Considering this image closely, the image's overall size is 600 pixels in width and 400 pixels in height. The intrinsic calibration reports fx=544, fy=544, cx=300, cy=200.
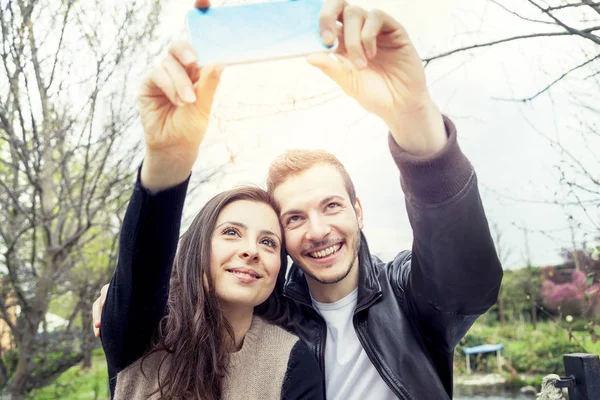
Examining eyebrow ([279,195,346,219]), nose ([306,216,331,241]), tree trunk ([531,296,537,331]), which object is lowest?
nose ([306,216,331,241])

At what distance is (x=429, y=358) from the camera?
1.66 m

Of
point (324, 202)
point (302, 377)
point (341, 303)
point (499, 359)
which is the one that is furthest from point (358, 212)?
point (499, 359)

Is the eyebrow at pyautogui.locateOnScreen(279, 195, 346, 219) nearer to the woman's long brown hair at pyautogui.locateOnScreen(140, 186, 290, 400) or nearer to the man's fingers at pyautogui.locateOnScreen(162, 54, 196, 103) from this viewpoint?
the woman's long brown hair at pyautogui.locateOnScreen(140, 186, 290, 400)

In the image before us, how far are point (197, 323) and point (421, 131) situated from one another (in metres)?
0.81

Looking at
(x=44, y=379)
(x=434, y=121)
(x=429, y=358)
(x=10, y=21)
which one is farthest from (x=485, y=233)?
(x=44, y=379)

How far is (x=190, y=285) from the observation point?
5.32ft

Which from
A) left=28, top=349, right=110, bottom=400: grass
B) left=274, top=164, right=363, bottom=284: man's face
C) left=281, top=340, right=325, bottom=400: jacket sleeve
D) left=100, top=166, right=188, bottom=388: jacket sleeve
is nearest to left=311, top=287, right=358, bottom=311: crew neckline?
left=274, top=164, right=363, bottom=284: man's face

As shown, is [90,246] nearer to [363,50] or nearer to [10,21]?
[10,21]

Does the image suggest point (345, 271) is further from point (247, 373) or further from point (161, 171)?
point (161, 171)

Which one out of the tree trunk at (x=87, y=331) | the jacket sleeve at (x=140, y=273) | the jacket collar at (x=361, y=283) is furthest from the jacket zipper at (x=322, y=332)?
the tree trunk at (x=87, y=331)

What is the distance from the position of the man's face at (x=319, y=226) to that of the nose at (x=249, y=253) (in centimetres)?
21

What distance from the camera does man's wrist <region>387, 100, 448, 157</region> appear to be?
4.15 ft

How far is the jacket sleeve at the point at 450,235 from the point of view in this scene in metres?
1.31

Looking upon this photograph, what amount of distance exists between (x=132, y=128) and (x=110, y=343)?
3136 millimetres
